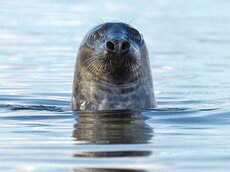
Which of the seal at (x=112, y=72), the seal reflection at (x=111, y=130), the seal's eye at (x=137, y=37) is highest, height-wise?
the seal's eye at (x=137, y=37)

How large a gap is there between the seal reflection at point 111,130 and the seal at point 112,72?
0.18 meters

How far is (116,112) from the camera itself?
461 inches

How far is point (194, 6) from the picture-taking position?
96.1 ft

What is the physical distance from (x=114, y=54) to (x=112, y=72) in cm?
31

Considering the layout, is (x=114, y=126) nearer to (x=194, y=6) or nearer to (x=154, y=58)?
(x=154, y=58)

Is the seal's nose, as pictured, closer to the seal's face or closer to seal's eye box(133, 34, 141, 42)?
the seal's face

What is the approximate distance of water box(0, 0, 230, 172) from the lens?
8.90 m

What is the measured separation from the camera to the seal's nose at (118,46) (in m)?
11.3

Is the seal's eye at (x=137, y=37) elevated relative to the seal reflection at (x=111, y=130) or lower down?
elevated

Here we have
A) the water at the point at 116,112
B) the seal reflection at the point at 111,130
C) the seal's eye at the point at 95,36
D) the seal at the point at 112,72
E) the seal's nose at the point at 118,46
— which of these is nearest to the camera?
the water at the point at 116,112

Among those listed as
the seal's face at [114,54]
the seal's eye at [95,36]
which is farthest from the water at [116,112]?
the seal's eye at [95,36]

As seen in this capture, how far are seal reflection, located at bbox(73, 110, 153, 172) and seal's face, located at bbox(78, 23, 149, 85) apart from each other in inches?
15.8

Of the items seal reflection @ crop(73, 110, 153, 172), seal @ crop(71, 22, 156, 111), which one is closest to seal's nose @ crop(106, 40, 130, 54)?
seal @ crop(71, 22, 156, 111)

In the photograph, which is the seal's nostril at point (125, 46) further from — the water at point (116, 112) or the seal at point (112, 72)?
the water at point (116, 112)
